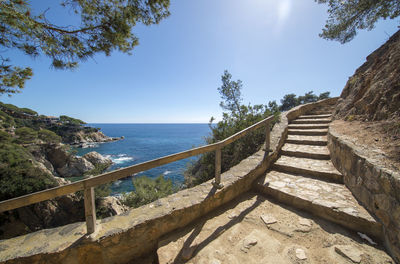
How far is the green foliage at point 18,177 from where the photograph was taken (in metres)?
7.53

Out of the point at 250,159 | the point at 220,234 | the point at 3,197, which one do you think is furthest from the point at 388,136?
the point at 3,197

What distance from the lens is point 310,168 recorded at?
3150 millimetres

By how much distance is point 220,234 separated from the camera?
1872 mm

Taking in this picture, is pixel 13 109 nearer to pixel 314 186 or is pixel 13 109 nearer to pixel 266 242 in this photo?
pixel 266 242

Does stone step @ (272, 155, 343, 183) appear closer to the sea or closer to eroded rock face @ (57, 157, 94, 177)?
the sea

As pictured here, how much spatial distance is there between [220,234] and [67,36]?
5.23 meters

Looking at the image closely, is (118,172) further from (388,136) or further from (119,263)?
(388,136)

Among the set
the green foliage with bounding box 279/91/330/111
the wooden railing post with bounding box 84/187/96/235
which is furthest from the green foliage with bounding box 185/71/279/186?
the green foliage with bounding box 279/91/330/111

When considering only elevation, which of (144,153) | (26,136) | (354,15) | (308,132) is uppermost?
(354,15)

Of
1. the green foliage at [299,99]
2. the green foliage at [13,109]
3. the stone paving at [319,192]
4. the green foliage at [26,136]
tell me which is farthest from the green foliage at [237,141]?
the green foliage at [13,109]

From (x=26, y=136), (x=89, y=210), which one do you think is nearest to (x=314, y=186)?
(x=89, y=210)

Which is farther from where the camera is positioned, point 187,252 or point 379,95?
point 379,95

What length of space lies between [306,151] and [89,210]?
477 centimetres

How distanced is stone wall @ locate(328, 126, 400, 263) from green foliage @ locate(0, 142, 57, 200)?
44.9 feet
